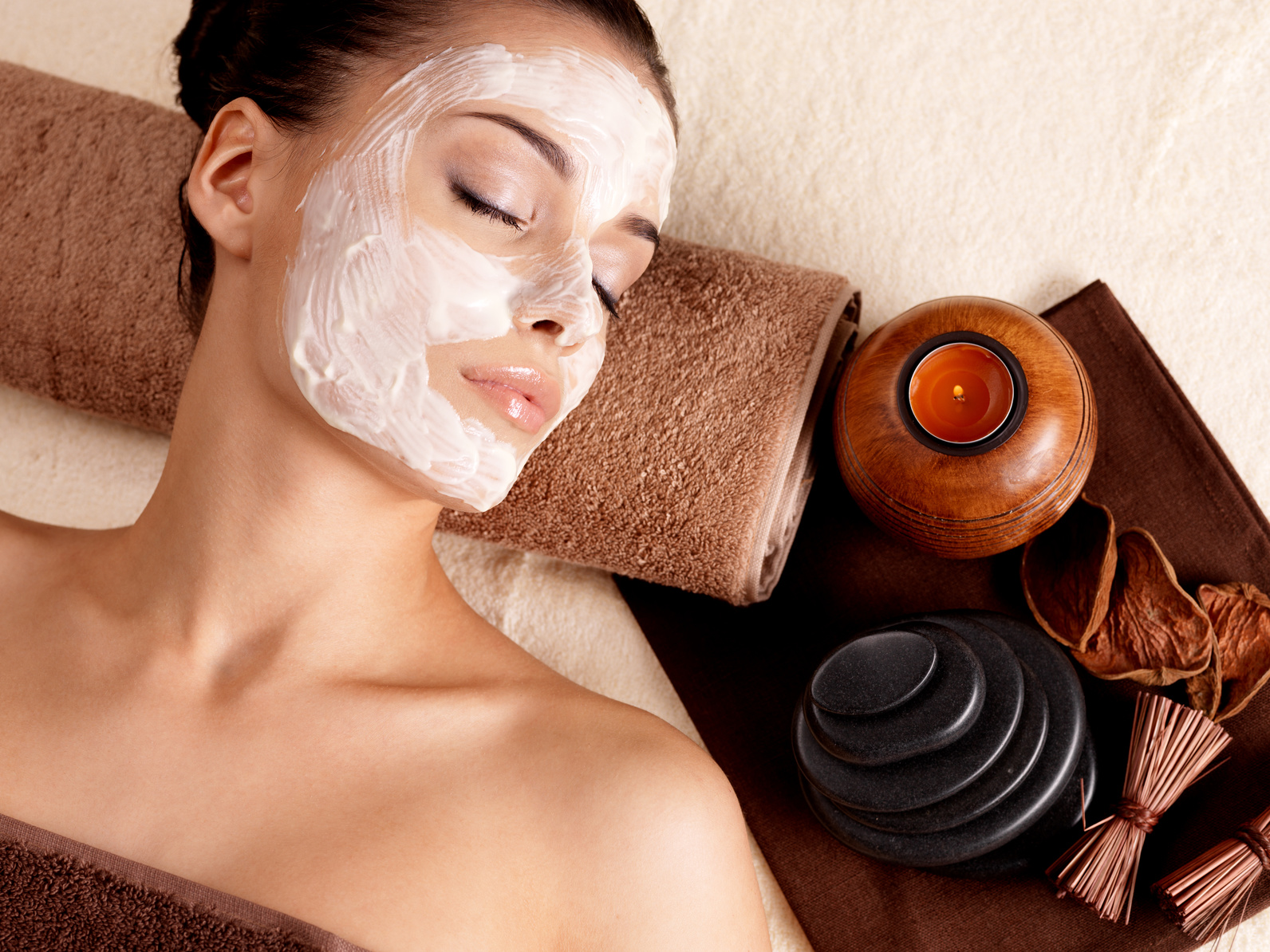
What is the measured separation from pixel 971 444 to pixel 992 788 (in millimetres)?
303

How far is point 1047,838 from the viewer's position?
Result: 33.9 inches

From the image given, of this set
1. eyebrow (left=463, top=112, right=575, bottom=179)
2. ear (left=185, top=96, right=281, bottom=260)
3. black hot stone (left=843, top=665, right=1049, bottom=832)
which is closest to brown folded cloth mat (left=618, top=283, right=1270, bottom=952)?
black hot stone (left=843, top=665, right=1049, bottom=832)

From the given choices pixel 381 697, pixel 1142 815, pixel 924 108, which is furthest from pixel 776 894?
pixel 924 108

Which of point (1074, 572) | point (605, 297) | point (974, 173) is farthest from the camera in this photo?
point (974, 173)

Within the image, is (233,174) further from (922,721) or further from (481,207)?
(922,721)

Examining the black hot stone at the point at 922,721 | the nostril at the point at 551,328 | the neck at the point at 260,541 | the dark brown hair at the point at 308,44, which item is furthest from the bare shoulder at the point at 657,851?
the dark brown hair at the point at 308,44

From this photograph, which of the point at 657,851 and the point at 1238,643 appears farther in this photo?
the point at 1238,643

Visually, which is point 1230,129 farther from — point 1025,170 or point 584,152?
point 584,152

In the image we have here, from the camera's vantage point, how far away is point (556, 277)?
713 mm

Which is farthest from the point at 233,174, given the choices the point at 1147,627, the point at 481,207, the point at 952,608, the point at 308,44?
the point at 1147,627

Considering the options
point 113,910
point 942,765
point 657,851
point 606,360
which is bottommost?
point 113,910

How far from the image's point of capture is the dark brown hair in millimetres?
741

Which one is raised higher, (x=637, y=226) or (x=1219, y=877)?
(x=637, y=226)

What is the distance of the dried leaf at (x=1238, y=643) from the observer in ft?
2.88
